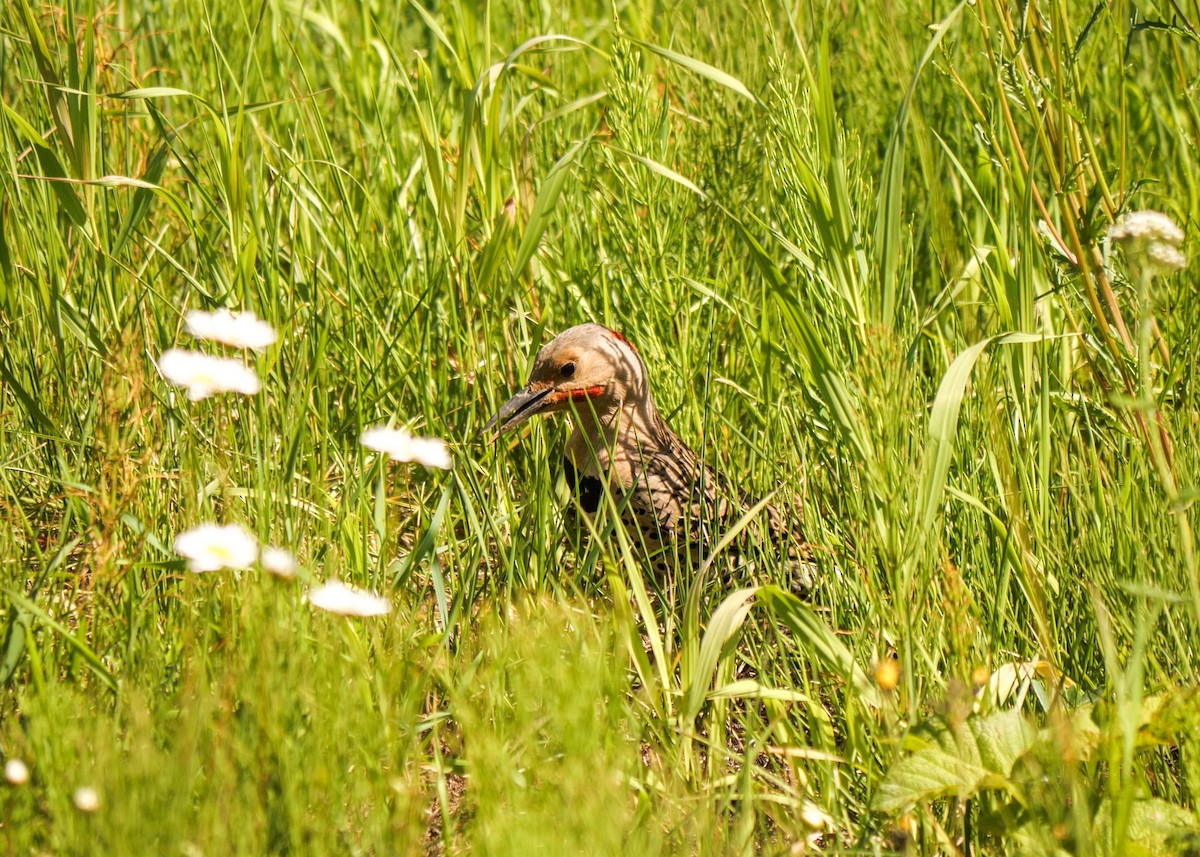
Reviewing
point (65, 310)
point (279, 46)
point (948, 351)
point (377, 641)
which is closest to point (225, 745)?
→ point (377, 641)

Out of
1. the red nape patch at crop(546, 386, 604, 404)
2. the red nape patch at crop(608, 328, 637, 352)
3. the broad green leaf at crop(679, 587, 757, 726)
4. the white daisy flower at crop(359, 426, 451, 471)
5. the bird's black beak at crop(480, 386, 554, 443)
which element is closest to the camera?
the broad green leaf at crop(679, 587, 757, 726)

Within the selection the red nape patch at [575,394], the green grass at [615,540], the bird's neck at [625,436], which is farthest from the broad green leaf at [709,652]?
the bird's neck at [625,436]

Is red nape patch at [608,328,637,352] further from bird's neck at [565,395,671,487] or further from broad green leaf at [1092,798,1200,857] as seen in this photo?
broad green leaf at [1092,798,1200,857]

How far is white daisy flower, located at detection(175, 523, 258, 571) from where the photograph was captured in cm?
222

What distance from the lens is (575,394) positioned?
12.5ft

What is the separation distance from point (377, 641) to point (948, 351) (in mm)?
1997

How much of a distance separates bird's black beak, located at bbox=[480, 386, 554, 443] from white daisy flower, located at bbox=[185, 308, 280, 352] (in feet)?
3.53

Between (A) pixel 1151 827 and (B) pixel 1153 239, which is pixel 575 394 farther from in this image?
(A) pixel 1151 827

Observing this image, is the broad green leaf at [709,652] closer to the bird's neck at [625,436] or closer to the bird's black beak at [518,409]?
the bird's black beak at [518,409]

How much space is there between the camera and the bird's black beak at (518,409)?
11.9 ft

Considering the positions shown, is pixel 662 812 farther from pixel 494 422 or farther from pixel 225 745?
pixel 494 422

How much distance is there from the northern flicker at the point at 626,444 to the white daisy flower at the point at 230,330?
1.04 metres

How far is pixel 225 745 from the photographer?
2053mm

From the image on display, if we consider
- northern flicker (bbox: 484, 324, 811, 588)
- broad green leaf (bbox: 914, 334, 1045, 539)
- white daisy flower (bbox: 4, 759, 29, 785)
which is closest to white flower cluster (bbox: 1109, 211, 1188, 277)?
broad green leaf (bbox: 914, 334, 1045, 539)
